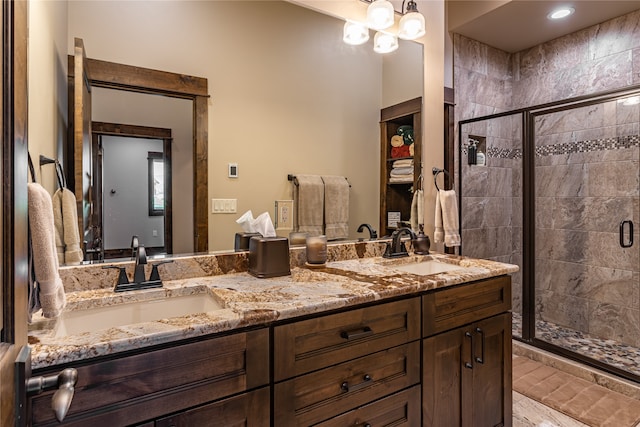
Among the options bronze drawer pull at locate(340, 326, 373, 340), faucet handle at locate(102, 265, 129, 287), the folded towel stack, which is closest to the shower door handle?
the folded towel stack

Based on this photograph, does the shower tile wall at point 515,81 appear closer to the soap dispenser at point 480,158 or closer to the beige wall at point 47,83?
the soap dispenser at point 480,158

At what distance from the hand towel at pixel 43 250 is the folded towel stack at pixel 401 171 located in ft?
5.78

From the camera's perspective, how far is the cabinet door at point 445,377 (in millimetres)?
1418

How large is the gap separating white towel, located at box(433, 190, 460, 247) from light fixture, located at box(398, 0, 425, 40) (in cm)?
97

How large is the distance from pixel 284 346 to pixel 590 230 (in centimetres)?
310

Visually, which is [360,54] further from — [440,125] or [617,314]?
[617,314]

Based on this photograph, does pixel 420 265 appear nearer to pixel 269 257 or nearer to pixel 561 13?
pixel 269 257

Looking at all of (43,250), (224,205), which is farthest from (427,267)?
(43,250)

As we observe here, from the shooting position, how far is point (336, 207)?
2.01 m

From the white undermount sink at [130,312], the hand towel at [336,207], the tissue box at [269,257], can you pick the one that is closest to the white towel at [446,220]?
the hand towel at [336,207]

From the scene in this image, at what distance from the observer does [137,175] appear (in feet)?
4.78

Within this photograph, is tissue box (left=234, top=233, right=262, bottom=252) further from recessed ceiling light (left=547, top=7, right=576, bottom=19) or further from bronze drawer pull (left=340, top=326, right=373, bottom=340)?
recessed ceiling light (left=547, top=7, right=576, bottom=19)

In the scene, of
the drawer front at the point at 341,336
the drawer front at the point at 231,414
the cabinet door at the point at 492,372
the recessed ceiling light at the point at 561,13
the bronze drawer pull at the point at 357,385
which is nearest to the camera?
the drawer front at the point at 231,414

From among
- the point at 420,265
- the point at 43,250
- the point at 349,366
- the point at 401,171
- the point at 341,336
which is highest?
the point at 401,171
